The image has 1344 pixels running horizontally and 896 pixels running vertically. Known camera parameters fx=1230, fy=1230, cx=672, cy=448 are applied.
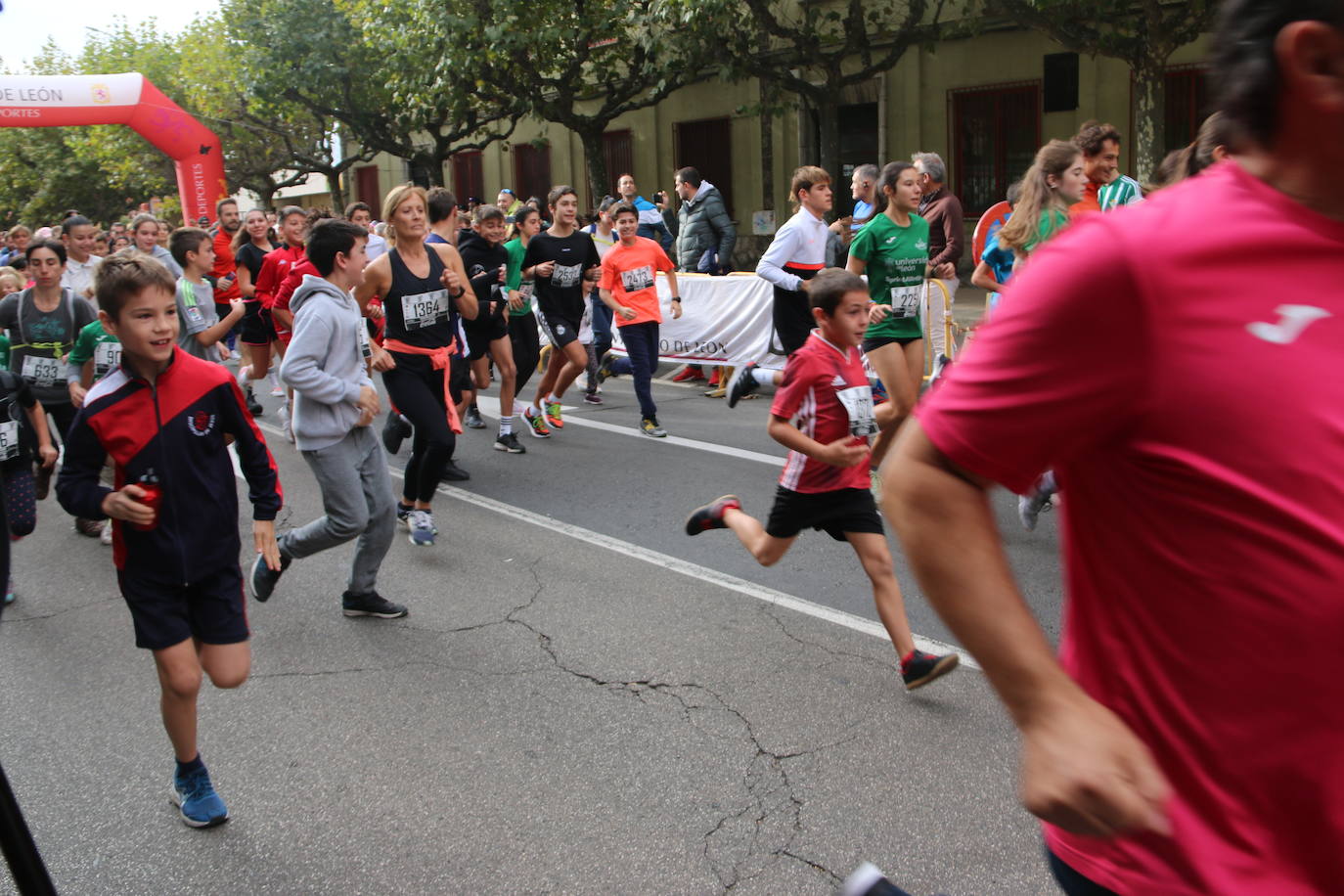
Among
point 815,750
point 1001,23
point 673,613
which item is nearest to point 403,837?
point 815,750

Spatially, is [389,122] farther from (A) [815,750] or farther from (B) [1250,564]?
(B) [1250,564]

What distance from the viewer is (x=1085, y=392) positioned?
1227mm

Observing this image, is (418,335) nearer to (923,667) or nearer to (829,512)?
(829,512)

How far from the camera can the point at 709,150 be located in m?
27.6

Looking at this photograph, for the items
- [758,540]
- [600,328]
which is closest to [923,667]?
[758,540]

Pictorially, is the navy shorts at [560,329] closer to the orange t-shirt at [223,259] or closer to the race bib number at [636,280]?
the race bib number at [636,280]

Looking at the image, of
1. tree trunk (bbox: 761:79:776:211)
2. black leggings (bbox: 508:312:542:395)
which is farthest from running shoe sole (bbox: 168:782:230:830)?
tree trunk (bbox: 761:79:776:211)

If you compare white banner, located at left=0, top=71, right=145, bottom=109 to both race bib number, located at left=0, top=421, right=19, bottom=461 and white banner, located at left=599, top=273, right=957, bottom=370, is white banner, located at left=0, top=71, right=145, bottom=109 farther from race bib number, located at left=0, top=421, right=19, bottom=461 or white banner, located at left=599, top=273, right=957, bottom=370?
race bib number, located at left=0, top=421, right=19, bottom=461

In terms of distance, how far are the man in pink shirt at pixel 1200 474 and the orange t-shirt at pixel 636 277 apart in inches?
341

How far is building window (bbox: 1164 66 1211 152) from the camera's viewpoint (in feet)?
64.1

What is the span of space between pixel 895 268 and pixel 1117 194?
129 centimetres

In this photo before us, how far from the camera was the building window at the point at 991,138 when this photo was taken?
2172 centimetres

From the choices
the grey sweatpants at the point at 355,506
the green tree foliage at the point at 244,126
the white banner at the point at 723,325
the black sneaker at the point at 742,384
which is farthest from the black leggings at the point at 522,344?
the green tree foliage at the point at 244,126

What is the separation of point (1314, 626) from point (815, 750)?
9.85ft
